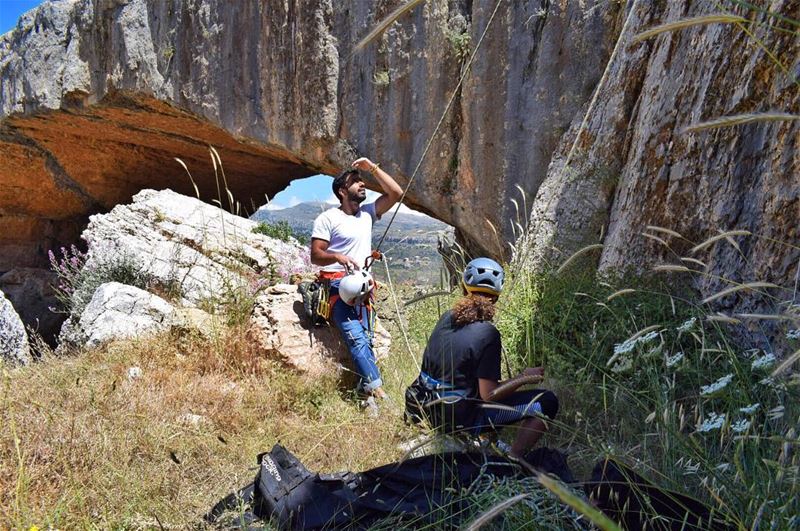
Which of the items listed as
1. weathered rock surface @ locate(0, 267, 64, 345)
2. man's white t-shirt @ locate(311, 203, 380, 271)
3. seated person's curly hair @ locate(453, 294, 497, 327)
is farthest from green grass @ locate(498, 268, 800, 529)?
weathered rock surface @ locate(0, 267, 64, 345)

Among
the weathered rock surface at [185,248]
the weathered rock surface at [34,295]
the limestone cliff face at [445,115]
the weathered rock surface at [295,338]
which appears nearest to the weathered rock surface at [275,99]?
the limestone cliff face at [445,115]

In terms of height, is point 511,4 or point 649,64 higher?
point 511,4

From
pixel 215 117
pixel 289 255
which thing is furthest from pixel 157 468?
pixel 215 117

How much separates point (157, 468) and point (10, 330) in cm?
466

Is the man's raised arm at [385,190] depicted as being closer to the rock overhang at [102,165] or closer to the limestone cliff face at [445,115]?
the limestone cliff face at [445,115]

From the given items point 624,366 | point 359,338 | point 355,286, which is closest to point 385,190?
point 355,286

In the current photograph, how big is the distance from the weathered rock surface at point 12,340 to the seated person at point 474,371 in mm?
4943

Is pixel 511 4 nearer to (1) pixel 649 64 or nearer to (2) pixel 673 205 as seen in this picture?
(1) pixel 649 64

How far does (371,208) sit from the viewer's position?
5746 mm

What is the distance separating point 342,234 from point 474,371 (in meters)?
2.13

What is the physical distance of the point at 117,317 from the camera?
21.4 feet

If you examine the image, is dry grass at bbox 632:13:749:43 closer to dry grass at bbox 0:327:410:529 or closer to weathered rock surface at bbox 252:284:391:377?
dry grass at bbox 0:327:410:529

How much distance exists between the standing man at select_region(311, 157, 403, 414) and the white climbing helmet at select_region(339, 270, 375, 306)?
0.12m

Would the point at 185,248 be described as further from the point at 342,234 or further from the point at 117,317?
the point at 342,234
